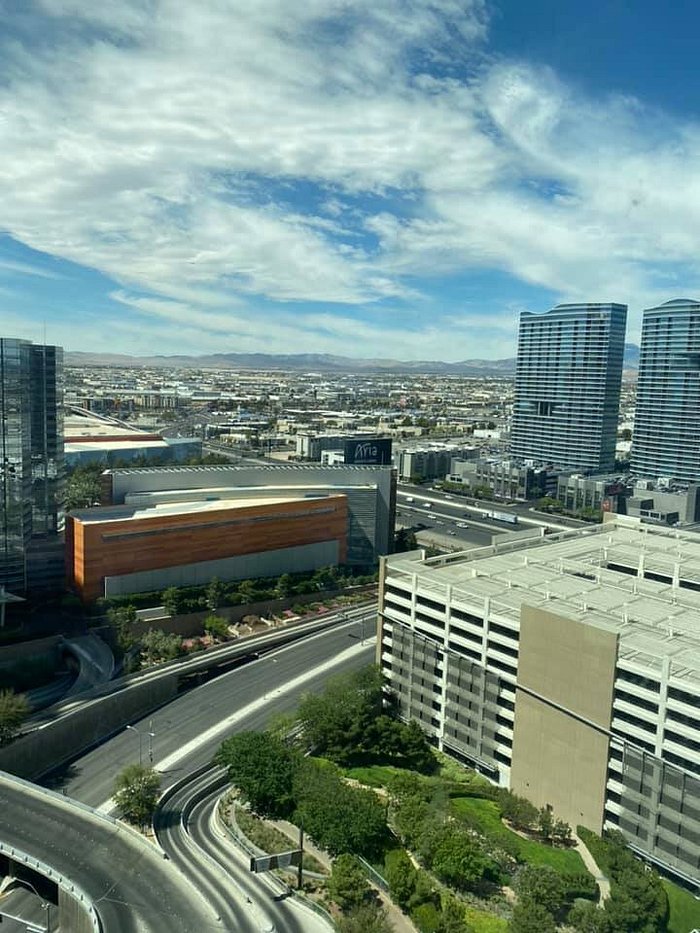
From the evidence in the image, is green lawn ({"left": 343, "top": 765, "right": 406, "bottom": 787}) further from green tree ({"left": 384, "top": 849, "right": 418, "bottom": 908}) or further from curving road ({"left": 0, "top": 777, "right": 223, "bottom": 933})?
curving road ({"left": 0, "top": 777, "right": 223, "bottom": 933})

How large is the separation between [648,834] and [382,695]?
1440cm

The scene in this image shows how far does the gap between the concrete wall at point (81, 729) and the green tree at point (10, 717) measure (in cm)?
98

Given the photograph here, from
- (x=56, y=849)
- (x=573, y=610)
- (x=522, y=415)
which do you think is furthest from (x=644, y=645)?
(x=522, y=415)

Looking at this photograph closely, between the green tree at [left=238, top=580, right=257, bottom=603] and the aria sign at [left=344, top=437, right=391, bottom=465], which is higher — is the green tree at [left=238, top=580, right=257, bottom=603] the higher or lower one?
the lower one

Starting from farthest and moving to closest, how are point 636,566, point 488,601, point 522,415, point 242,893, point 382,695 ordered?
1. point 522,415
2. point 636,566
3. point 382,695
4. point 488,601
5. point 242,893

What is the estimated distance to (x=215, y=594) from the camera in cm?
4772

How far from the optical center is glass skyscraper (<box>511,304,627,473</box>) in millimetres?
102688

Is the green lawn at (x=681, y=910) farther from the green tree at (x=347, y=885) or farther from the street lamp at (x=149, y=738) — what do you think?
the street lamp at (x=149, y=738)

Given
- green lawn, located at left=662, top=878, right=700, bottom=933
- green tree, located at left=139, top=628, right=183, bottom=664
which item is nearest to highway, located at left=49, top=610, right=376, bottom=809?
green tree, located at left=139, top=628, right=183, bottom=664

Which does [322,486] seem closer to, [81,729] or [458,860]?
[81,729]

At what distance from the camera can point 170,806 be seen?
28.4 m

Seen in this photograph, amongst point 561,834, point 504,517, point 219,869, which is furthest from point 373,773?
point 504,517

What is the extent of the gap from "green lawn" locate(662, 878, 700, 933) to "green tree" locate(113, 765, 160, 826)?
730 inches

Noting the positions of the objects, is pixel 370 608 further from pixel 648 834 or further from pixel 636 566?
pixel 648 834
